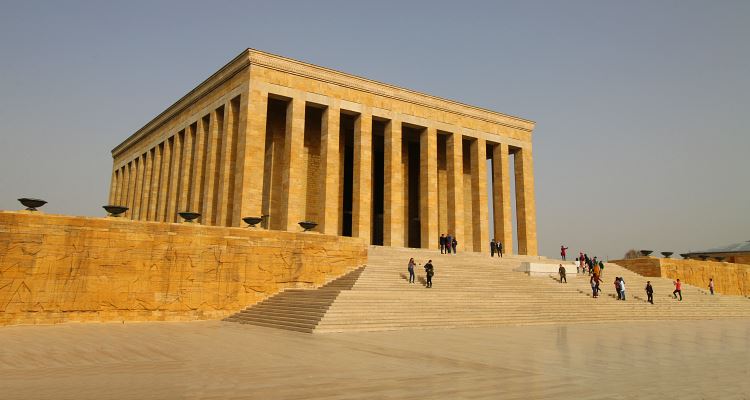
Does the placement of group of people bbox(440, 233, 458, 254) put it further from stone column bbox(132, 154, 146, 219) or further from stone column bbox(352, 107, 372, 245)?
stone column bbox(132, 154, 146, 219)

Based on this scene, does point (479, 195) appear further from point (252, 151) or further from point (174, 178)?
point (174, 178)

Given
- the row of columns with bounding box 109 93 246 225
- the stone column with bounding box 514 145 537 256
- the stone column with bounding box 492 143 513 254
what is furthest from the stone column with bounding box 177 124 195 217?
the stone column with bounding box 514 145 537 256

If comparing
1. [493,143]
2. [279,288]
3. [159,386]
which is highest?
[493,143]

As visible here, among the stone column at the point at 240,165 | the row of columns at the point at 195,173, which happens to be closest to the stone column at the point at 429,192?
the stone column at the point at 240,165

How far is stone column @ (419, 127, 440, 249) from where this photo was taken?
30594mm

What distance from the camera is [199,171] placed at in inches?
1173

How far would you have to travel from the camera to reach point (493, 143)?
35.3m

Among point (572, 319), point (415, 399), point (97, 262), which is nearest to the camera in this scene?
point (415, 399)

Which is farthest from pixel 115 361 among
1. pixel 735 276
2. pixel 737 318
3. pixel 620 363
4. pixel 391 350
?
pixel 735 276

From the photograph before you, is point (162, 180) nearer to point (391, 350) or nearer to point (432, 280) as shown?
point (432, 280)

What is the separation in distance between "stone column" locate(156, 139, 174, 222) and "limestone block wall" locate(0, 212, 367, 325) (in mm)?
17420

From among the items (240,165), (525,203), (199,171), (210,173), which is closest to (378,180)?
(525,203)

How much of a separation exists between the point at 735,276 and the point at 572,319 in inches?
1050

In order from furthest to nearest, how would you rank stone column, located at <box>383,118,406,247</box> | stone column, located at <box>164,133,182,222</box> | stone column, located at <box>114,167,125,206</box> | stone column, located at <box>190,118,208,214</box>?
stone column, located at <box>114,167,125,206</box> → stone column, located at <box>164,133,182,222</box> → stone column, located at <box>190,118,208,214</box> → stone column, located at <box>383,118,406,247</box>
